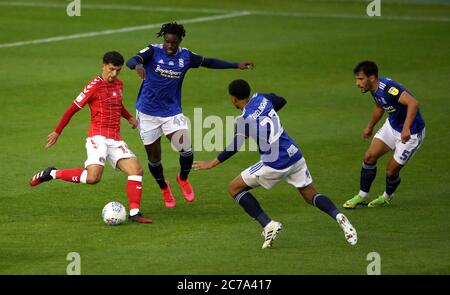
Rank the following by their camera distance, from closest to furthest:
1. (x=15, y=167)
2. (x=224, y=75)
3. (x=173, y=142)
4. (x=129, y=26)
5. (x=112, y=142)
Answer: (x=112, y=142) < (x=173, y=142) < (x=15, y=167) < (x=224, y=75) < (x=129, y=26)

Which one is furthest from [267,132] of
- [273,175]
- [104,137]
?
[104,137]

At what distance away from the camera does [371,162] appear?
1630 centimetres

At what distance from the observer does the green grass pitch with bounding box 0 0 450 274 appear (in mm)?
13461

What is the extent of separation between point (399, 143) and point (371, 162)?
1.78 ft

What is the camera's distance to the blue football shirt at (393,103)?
1558 centimetres

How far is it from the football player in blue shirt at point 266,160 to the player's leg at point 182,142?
2393 millimetres

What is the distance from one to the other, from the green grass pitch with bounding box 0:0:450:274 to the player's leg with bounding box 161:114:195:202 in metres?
0.25

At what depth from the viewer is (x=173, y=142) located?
16.5 m

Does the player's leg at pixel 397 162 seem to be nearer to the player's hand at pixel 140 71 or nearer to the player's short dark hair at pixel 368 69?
the player's short dark hair at pixel 368 69

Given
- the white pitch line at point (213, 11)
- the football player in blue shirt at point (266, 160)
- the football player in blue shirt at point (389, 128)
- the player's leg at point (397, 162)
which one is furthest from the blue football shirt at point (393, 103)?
the white pitch line at point (213, 11)

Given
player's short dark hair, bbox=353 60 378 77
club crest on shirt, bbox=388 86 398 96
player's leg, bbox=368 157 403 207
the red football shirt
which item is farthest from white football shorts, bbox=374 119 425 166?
the red football shirt
